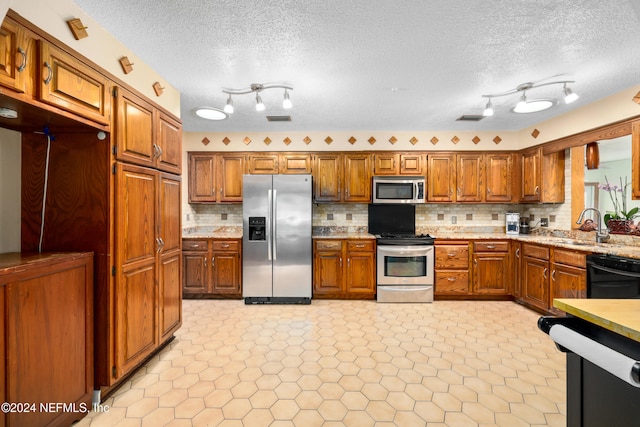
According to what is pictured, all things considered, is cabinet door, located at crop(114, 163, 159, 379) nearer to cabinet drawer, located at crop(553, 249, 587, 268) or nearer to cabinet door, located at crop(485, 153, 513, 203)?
cabinet drawer, located at crop(553, 249, 587, 268)

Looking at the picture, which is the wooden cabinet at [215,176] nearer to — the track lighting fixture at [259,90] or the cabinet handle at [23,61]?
the track lighting fixture at [259,90]

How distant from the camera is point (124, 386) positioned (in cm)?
207

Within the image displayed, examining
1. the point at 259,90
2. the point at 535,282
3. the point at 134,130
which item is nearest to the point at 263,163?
the point at 259,90

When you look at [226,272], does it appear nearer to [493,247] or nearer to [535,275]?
[493,247]

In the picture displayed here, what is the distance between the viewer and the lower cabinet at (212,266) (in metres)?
3.99

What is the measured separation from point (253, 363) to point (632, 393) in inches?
88.1

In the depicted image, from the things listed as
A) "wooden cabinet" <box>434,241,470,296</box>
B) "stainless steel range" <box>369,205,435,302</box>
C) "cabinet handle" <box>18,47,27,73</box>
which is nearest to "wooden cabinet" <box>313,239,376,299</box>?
"stainless steel range" <box>369,205,435,302</box>

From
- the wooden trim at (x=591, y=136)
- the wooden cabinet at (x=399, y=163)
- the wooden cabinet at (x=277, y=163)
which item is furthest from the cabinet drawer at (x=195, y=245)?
the wooden trim at (x=591, y=136)

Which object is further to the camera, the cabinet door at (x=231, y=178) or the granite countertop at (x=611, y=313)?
the cabinet door at (x=231, y=178)

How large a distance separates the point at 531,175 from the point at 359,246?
8.69ft

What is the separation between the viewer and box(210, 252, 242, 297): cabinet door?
400cm

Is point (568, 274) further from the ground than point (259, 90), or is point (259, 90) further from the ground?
point (259, 90)

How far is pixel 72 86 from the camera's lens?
5.17 feet

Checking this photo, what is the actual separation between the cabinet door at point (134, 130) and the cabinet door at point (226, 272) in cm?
199
